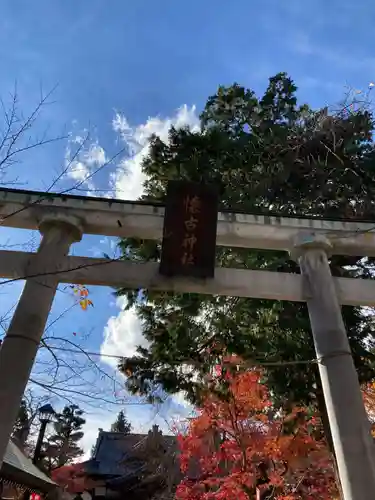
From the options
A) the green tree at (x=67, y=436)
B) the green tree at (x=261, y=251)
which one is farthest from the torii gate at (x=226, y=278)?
the green tree at (x=67, y=436)

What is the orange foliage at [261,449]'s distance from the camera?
10.5m

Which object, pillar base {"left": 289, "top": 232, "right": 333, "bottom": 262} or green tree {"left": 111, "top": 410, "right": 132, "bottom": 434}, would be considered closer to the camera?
pillar base {"left": 289, "top": 232, "right": 333, "bottom": 262}

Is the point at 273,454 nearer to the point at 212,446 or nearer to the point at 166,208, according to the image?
the point at 212,446

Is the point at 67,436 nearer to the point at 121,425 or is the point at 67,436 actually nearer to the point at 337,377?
the point at 121,425

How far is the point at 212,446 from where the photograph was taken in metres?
13.2

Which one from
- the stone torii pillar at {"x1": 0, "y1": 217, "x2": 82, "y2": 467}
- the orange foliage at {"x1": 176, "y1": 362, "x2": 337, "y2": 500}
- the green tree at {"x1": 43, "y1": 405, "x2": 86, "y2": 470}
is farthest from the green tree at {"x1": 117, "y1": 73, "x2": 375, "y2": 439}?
the green tree at {"x1": 43, "y1": 405, "x2": 86, "y2": 470}

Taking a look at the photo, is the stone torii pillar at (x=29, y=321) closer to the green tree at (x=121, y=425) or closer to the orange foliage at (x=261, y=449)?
the orange foliage at (x=261, y=449)

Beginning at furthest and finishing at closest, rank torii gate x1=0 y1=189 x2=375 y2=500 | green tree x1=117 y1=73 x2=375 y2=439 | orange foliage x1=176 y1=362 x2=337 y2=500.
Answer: orange foliage x1=176 y1=362 x2=337 y2=500 < green tree x1=117 y1=73 x2=375 y2=439 < torii gate x1=0 y1=189 x2=375 y2=500

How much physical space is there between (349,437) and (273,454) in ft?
22.2

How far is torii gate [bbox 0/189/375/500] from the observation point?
15.3ft

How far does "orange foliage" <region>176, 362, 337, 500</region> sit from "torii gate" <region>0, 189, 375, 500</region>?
457 cm

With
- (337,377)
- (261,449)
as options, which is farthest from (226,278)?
(261,449)

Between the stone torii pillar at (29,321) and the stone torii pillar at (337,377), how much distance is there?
11.8 feet

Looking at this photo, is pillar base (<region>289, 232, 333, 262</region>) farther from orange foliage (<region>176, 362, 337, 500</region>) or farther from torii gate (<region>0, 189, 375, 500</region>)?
orange foliage (<region>176, 362, 337, 500</region>)
